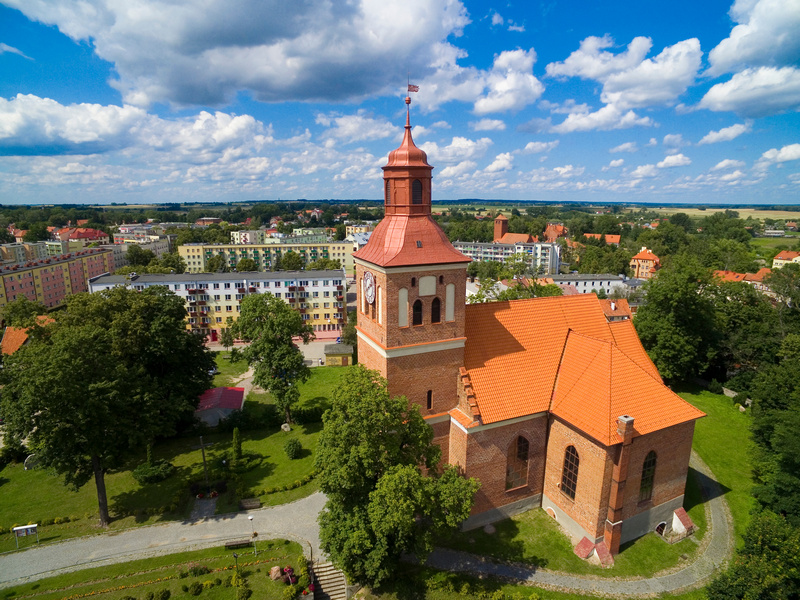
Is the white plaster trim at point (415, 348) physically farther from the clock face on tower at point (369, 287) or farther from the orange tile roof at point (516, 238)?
the orange tile roof at point (516, 238)

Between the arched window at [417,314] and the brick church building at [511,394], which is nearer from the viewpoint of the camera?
the brick church building at [511,394]

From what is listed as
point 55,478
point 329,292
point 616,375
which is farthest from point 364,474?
point 329,292

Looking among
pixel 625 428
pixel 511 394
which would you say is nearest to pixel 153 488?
pixel 511 394

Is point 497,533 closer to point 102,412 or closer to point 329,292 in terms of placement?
point 102,412

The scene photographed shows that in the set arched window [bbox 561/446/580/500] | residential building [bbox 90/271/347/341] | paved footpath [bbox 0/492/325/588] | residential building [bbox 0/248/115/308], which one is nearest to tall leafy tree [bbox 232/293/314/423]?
paved footpath [bbox 0/492/325/588]

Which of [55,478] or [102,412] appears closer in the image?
[102,412]

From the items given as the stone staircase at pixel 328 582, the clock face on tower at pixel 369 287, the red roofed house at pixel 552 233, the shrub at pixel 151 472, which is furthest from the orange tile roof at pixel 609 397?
the red roofed house at pixel 552 233
